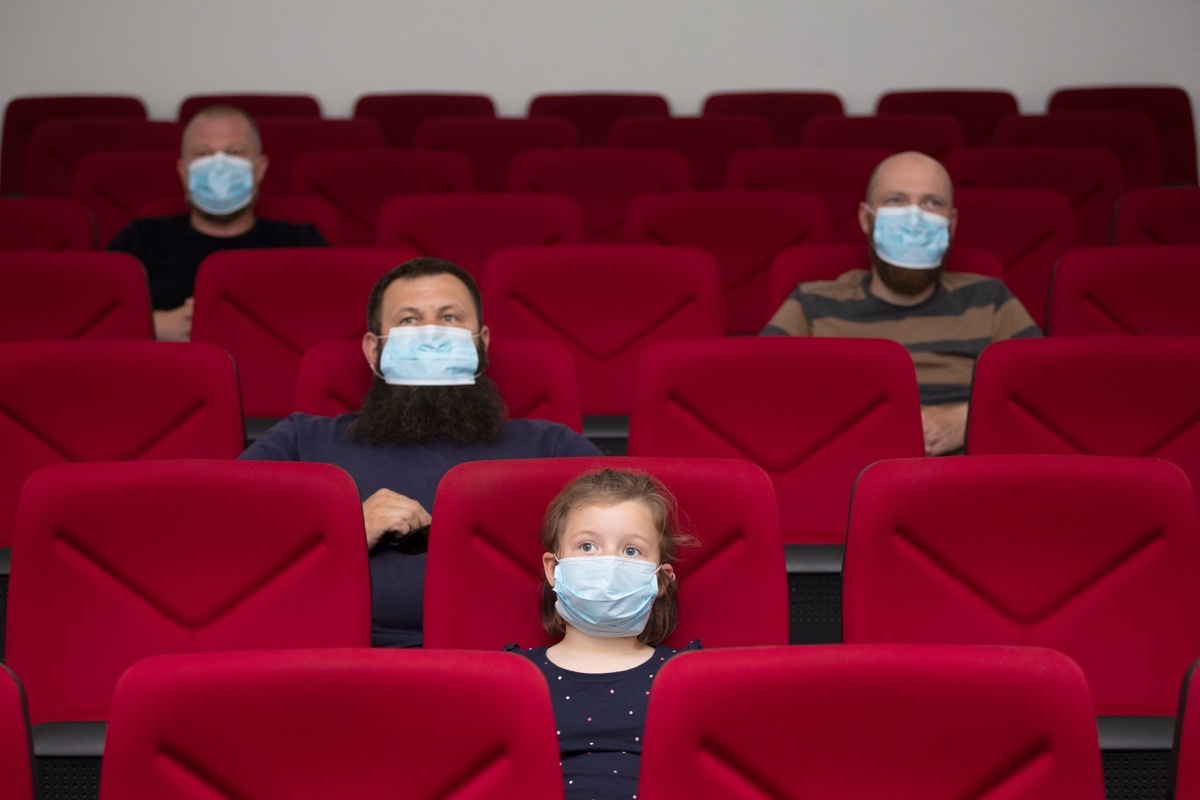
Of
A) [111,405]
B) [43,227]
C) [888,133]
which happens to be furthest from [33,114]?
[111,405]

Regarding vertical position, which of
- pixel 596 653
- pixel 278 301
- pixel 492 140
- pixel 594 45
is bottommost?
pixel 596 653

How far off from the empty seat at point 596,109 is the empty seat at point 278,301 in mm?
2178

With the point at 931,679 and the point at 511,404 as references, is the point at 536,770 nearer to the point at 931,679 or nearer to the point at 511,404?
the point at 931,679

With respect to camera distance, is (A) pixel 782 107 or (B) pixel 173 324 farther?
(A) pixel 782 107

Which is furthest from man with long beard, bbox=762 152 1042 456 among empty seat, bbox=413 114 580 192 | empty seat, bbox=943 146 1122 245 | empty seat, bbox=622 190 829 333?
empty seat, bbox=413 114 580 192

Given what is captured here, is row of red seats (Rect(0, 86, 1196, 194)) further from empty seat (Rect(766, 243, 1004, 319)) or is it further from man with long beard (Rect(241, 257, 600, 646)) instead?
man with long beard (Rect(241, 257, 600, 646))

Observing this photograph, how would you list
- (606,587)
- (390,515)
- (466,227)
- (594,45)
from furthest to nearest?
(594,45) → (466,227) → (390,515) → (606,587)

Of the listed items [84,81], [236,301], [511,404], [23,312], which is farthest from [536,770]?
[84,81]

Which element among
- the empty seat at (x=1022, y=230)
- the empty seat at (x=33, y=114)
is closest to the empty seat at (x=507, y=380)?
the empty seat at (x=1022, y=230)

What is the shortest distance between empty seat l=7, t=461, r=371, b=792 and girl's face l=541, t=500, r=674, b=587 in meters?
0.26

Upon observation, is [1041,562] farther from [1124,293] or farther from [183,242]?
[183,242]

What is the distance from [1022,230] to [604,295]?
1069 mm

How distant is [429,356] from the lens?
7.29 ft

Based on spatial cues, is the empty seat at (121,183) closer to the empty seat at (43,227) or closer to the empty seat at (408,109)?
the empty seat at (43,227)
